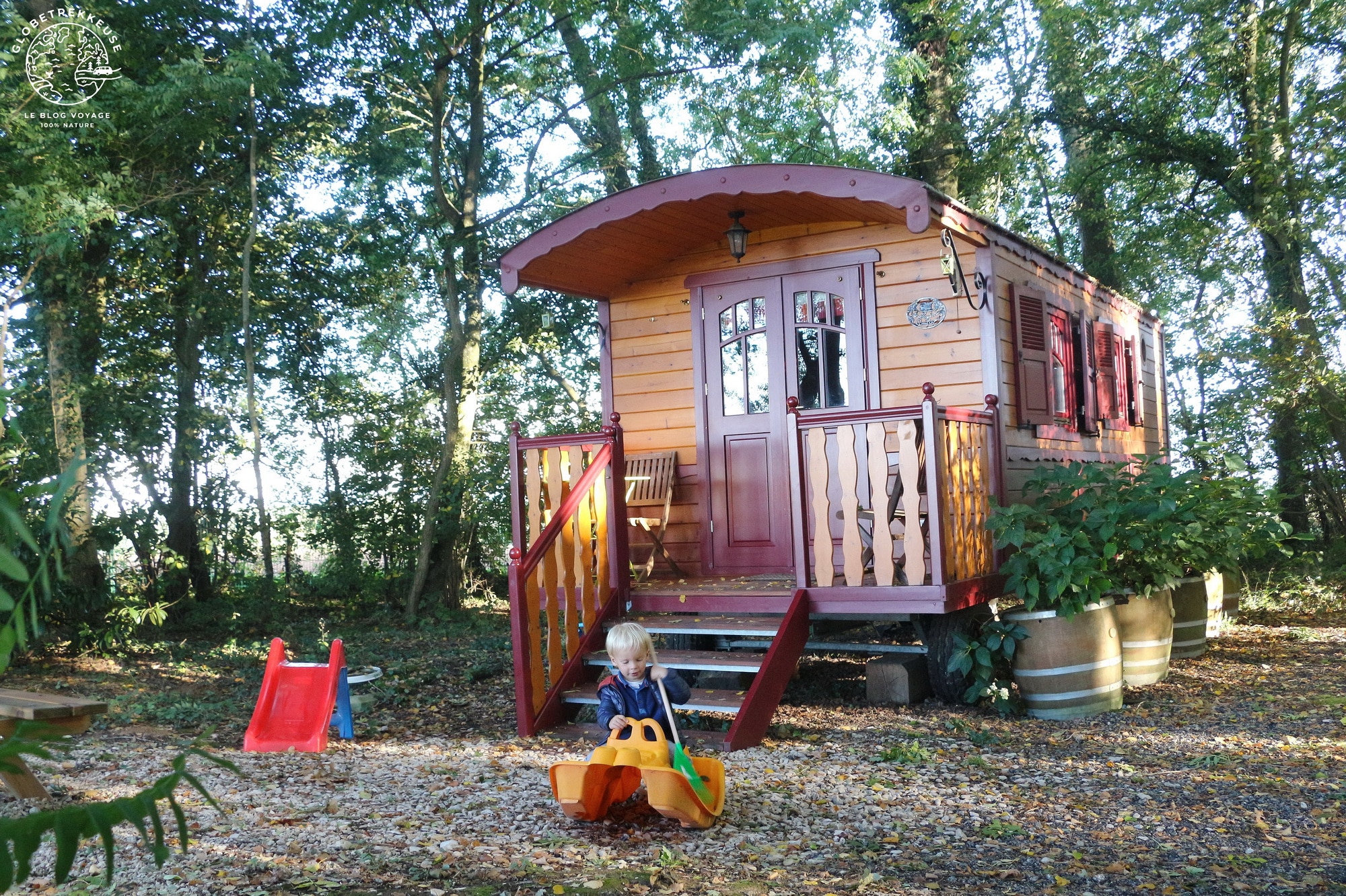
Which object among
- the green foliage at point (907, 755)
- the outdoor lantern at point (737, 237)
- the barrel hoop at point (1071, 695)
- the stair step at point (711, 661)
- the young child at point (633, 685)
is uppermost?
the outdoor lantern at point (737, 237)

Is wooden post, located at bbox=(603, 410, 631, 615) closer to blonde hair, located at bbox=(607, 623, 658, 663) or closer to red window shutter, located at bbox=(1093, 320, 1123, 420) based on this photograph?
blonde hair, located at bbox=(607, 623, 658, 663)

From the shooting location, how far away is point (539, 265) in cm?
744

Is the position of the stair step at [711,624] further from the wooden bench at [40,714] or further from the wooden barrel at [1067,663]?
the wooden bench at [40,714]

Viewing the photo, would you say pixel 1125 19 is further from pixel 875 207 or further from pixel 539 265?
pixel 539 265

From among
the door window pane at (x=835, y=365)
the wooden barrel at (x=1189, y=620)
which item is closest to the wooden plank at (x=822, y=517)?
the door window pane at (x=835, y=365)

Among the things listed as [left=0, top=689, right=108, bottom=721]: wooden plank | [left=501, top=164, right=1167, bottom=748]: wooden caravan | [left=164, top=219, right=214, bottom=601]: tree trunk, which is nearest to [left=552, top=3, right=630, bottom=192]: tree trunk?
[left=164, top=219, right=214, bottom=601]: tree trunk

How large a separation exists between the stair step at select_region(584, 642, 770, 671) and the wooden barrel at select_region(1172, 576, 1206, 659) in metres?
4.07

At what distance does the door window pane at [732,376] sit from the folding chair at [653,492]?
58 cm

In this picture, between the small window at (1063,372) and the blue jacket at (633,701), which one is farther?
the small window at (1063,372)

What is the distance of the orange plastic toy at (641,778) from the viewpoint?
12.5 feet

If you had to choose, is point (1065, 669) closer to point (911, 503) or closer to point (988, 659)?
point (988, 659)

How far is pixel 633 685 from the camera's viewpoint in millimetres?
4242

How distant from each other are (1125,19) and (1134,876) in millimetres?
12543

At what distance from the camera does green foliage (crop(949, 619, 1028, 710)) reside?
5961 mm
